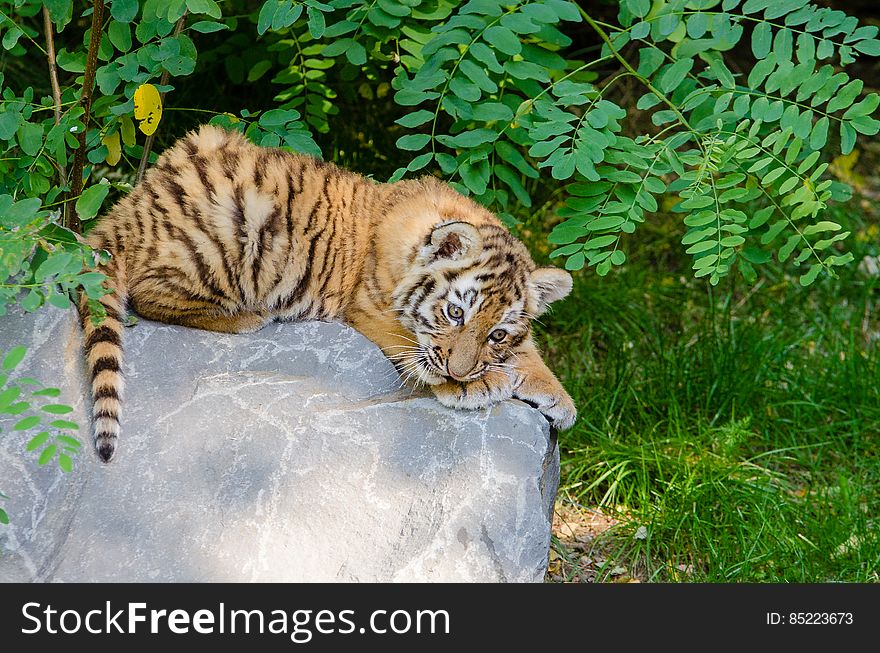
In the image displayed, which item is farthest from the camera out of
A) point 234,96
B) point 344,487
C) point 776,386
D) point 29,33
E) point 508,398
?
point 234,96

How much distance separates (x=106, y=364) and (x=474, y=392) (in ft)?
4.15

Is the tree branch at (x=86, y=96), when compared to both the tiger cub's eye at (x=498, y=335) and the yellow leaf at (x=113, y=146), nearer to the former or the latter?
the yellow leaf at (x=113, y=146)

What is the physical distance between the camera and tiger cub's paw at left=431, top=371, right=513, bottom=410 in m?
3.47

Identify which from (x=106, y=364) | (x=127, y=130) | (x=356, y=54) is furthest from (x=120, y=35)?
(x=106, y=364)

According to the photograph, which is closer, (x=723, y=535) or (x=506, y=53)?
(x=506, y=53)

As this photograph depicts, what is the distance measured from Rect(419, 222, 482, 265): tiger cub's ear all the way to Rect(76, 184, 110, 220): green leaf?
1.20 m

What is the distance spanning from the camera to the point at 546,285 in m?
3.81

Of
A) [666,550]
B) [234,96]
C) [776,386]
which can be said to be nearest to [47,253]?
[234,96]

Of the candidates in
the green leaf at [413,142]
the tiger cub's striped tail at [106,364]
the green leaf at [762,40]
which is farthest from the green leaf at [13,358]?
the green leaf at [762,40]

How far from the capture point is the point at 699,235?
367 centimetres

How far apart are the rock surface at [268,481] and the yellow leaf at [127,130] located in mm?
869

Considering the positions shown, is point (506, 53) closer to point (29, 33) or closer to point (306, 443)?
point (306, 443)

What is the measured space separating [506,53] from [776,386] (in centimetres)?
238

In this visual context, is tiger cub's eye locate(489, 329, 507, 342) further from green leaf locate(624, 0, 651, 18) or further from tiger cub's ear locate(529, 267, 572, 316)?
green leaf locate(624, 0, 651, 18)
